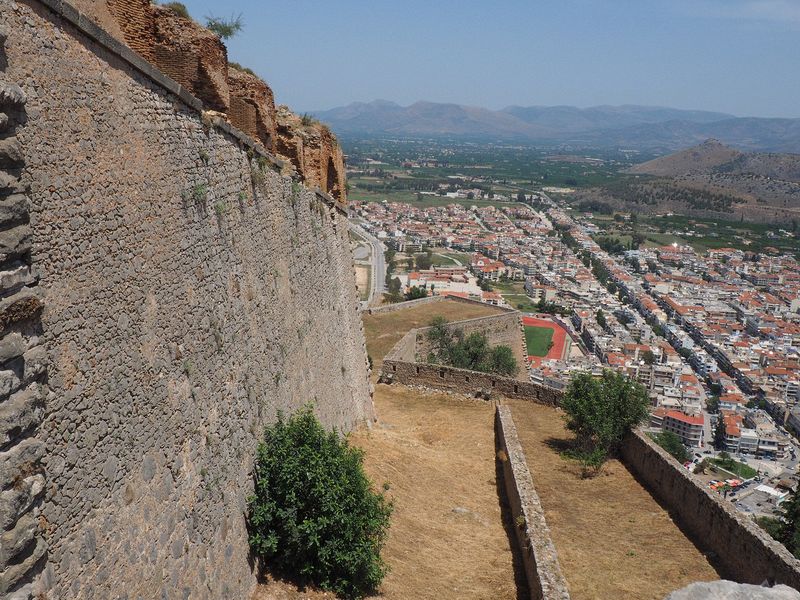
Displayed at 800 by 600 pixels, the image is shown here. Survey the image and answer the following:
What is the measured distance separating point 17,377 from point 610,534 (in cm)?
1026

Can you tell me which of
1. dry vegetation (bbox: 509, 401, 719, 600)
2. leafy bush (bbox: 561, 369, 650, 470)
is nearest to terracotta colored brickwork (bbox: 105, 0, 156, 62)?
dry vegetation (bbox: 509, 401, 719, 600)

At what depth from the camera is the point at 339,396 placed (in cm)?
1349

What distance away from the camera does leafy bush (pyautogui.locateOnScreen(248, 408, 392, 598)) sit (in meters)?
7.63

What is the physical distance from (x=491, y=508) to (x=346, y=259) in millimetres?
6401

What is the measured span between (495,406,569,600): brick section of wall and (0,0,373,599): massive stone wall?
379 cm

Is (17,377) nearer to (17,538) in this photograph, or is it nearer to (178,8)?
(17,538)

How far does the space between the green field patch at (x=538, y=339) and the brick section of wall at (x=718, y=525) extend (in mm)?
60729

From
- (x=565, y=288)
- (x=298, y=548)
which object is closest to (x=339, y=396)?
(x=298, y=548)

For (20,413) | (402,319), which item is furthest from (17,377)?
(402,319)

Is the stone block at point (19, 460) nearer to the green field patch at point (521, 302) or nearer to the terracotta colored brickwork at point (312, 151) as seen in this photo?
the terracotta colored brickwork at point (312, 151)

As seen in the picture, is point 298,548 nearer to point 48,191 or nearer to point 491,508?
point 48,191

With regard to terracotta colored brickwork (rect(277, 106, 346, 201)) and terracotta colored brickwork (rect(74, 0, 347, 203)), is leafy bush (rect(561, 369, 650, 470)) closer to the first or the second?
terracotta colored brickwork (rect(277, 106, 346, 201))

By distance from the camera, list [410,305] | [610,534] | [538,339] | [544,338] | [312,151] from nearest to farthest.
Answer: [610,534] → [312,151] → [410,305] → [538,339] → [544,338]

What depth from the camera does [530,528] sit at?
1039cm
